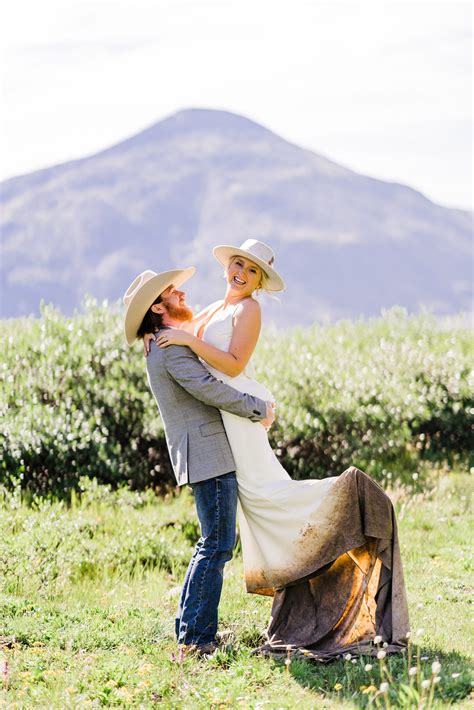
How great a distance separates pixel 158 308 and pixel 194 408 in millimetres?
691

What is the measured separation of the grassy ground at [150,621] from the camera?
5.10 m

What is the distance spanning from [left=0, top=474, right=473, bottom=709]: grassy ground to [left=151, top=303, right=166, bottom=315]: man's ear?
218 centimetres

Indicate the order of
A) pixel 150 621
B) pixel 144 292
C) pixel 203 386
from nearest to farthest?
1. pixel 203 386
2. pixel 144 292
3. pixel 150 621

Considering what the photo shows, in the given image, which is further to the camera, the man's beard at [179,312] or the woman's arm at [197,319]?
the woman's arm at [197,319]

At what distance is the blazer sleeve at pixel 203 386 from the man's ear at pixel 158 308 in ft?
0.94

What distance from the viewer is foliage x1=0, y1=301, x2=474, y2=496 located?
10953 mm

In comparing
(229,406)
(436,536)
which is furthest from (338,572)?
(436,536)

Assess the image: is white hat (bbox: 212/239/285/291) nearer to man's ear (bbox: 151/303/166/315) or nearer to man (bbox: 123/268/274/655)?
man (bbox: 123/268/274/655)

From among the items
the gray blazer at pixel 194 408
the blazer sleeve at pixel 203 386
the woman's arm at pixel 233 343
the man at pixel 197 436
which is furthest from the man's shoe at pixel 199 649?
the woman's arm at pixel 233 343

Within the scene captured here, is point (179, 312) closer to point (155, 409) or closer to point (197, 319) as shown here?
point (197, 319)

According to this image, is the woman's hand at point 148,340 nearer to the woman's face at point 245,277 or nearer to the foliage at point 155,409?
the woman's face at point 245,277

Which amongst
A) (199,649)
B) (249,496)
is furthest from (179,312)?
(199,649)

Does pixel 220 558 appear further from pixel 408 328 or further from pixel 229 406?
pixel 408 328

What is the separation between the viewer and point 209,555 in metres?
5.72
